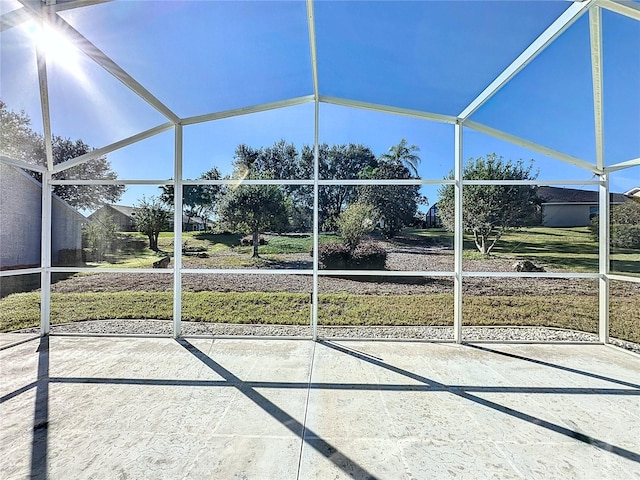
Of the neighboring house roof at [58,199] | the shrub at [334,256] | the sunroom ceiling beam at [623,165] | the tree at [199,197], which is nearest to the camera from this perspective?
the sunroom ceiling beam at [623,165]

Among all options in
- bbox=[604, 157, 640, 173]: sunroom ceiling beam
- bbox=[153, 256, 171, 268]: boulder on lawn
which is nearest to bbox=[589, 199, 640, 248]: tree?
bbox=[604, 157, 640, 173]: sunroom ceiling beam

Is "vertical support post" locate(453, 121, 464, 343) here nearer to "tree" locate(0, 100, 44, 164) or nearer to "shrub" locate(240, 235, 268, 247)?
"shrub" locate(240, 235, 268, 247)

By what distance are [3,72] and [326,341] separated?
442 centimetres

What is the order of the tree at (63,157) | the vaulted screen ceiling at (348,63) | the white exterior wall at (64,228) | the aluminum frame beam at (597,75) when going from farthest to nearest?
1. the white exterior wall at (64,228)
2. the tree at (63,157)
3. the aluminum frame beam at (597,75)
4. the vaulted screen ceiling at (348,63)

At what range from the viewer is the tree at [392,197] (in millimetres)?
4887

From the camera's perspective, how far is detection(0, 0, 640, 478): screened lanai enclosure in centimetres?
228

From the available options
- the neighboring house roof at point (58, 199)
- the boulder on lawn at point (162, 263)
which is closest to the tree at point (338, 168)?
the boulder on lawn at point (162, 263)

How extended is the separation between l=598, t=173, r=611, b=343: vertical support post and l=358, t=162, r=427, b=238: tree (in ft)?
7.34

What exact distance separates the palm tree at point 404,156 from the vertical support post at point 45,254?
470 cm

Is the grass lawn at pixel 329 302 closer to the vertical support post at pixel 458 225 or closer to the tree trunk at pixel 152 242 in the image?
the tree trunk at pixel 152 242

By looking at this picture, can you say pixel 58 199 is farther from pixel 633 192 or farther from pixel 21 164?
pixel 633 192

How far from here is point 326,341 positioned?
4238mm

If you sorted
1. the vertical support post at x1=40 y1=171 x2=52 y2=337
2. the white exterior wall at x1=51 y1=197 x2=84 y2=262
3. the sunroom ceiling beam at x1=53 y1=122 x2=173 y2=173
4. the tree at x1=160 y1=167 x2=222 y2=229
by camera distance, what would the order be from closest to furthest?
the sunroom ceiling beam at x1=53 y1=122 x2=173 y2=173, the vertical support post at x1=40 y1=171 x2=52 y2=337, the white exterior wall at x1=51 y1=197 x2=84 y2=262, the tree at x1=160 y1=167 x2=222 y2=229

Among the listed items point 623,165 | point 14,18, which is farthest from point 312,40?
point 623,165
